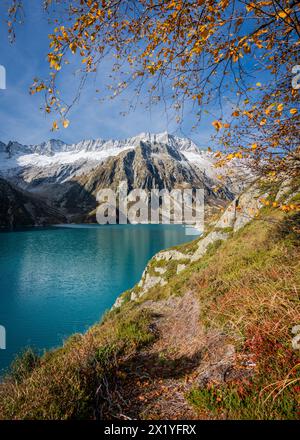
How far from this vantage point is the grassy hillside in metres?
4.30

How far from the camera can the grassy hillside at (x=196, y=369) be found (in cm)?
430

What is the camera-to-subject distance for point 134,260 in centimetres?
6406

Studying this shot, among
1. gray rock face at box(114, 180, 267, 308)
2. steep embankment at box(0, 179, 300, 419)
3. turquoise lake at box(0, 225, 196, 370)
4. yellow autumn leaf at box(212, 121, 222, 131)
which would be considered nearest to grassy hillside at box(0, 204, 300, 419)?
steep embankment at box(0, 179, 300, 419)

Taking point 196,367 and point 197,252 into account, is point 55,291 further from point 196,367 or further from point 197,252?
point 196,367

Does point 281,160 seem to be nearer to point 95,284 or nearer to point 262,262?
point 262,262

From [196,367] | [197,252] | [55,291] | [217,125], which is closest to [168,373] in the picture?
[196,367]

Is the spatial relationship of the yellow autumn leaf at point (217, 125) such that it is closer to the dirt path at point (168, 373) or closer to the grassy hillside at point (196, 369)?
the grassy hillside at point (196, 369)

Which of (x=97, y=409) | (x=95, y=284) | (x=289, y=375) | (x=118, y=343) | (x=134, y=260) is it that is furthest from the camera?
(x=134, y=260)

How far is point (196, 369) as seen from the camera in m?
5.89

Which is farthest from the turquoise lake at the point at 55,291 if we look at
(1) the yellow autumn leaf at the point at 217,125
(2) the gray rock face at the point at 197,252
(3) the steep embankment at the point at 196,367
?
(1) the yellow autumn leaf at the point at 217,125

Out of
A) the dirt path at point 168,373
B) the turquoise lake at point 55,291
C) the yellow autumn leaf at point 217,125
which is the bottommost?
the turquoise lake at point 55,291

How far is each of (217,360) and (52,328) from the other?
2738cm

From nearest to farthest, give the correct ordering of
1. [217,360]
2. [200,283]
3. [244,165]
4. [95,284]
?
[217,360], [244,165], [200,283], [95,284]
